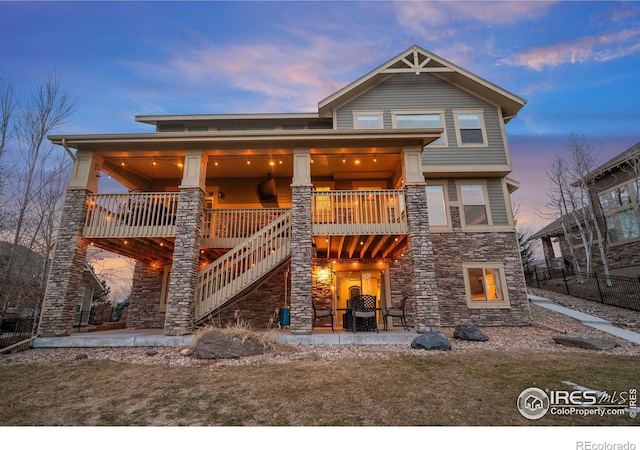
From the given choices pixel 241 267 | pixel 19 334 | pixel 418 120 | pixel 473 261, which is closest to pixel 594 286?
pixel 473 261

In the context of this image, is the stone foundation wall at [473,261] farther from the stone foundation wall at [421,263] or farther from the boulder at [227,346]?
the boulder at [227,346]

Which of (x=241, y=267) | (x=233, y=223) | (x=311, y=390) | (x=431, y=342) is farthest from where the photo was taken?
(x=233, y=223)

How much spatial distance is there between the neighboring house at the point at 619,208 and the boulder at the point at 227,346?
1795 centimetres

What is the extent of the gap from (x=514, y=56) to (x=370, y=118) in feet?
23.0

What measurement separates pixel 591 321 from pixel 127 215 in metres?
16.8

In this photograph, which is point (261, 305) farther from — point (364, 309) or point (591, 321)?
point (591, 321)

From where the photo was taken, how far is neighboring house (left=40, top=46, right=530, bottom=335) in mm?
8977

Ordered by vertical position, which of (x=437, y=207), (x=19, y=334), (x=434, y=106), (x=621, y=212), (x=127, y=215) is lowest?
(x=19, y=334)

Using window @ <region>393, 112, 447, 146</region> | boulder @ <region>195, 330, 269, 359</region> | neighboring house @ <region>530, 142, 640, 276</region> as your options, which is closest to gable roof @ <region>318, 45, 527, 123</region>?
window @ <region>393, 112, 447, 146</region>

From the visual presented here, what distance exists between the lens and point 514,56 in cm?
1282

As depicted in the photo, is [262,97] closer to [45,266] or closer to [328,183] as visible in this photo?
[328,183]

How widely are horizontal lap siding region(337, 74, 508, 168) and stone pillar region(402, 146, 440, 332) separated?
3082mm

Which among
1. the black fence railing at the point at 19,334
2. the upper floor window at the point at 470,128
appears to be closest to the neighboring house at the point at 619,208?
the upper floor window at the point at 470,128

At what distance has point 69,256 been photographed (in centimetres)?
880
